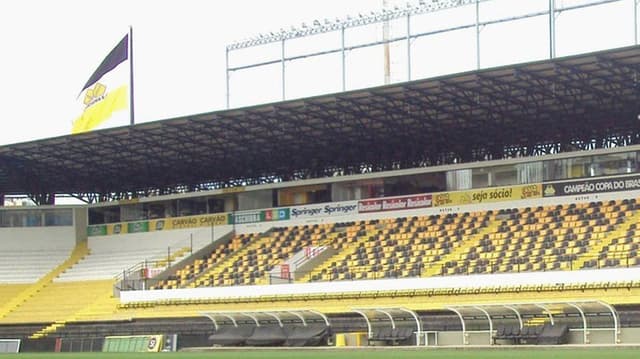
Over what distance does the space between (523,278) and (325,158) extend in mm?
15677

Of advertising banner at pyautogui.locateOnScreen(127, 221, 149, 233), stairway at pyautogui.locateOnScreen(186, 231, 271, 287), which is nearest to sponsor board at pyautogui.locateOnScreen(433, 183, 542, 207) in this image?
stairway at pyautogui.locateOnScreen(186, 231, 271, 287)

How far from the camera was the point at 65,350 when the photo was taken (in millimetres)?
46156

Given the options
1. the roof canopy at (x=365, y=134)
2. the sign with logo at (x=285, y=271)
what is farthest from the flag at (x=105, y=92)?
the sign with logo at (x=285, y=271)

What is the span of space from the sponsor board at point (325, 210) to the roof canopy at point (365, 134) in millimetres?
1853

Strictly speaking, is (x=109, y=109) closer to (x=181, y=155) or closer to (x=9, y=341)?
(x=181, y=155)

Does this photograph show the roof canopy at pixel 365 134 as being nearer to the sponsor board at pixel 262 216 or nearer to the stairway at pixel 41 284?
the sponsor board at pixel 262 216

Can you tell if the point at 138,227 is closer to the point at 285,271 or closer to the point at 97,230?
the point at 97,230

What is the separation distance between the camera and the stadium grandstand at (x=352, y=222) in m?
38.7

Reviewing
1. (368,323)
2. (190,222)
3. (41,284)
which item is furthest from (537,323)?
(41,284)

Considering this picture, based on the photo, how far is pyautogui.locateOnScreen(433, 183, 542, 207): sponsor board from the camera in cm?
4647

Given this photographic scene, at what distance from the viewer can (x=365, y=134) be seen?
49.0 metres

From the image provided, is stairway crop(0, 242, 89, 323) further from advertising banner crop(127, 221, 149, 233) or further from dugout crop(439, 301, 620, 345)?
dugout crop(439, 301, 620, 345)

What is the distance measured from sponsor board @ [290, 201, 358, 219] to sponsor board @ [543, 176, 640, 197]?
362 inches

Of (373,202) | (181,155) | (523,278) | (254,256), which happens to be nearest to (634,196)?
(523,278)
